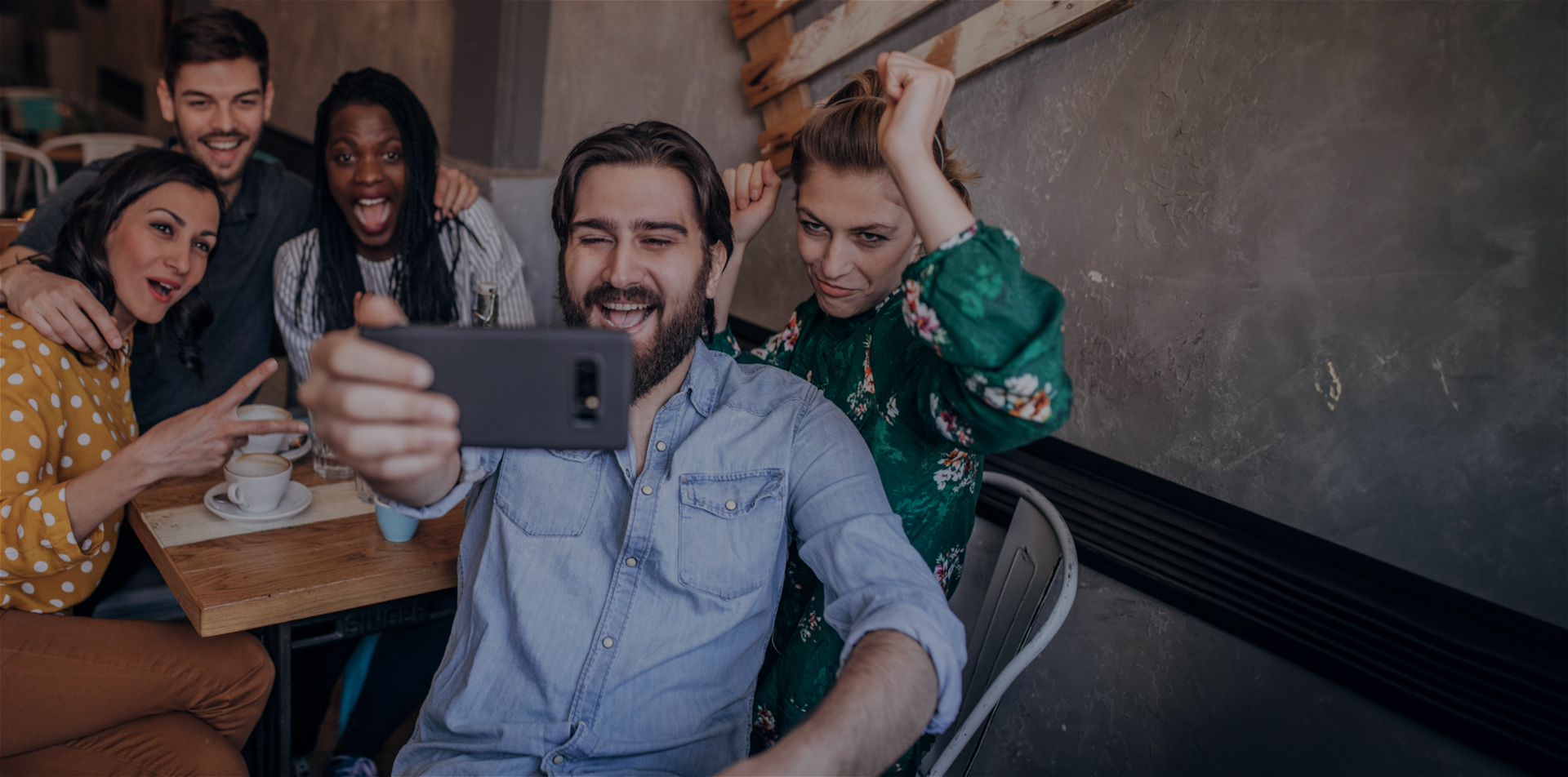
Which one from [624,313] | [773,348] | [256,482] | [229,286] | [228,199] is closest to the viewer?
[624,313]

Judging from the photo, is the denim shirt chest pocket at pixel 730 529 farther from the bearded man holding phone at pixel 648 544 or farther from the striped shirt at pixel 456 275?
the striped shirt at pixel 456 275

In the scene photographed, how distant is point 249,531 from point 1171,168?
172 cm

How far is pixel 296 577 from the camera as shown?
4.70 feet

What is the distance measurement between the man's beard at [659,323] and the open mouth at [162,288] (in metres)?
1.07

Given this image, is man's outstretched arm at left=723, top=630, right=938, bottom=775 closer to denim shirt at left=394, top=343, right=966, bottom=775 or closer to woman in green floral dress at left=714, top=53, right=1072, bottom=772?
denim shirt at left=394, top=343, right=966, bottom=775

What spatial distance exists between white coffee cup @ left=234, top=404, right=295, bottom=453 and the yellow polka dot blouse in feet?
0.70

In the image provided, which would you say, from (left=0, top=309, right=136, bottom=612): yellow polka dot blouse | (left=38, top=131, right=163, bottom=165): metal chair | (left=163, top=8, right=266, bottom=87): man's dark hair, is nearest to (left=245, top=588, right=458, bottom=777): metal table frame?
(left=0, top=309, right=136, bottom=612): yellow polka dot blouse

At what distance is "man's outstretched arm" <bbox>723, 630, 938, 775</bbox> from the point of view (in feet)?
3.16

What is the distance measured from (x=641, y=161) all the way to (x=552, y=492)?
0.52 metres

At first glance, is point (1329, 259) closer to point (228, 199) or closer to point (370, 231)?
point (370, 231)

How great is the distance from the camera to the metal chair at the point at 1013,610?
1.38 metres

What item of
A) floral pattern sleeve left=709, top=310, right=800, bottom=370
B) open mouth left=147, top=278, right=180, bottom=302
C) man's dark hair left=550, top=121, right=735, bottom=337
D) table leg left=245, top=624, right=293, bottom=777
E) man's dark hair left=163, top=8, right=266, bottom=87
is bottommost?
table leg left=245, top=624, right=293, bottom=777

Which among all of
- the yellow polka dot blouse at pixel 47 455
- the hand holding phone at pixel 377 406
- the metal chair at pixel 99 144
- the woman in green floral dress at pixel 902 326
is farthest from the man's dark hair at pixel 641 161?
the metal chair at pixel 99 144

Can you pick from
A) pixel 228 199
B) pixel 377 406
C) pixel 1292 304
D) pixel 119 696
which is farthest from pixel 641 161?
pixel 228 199
